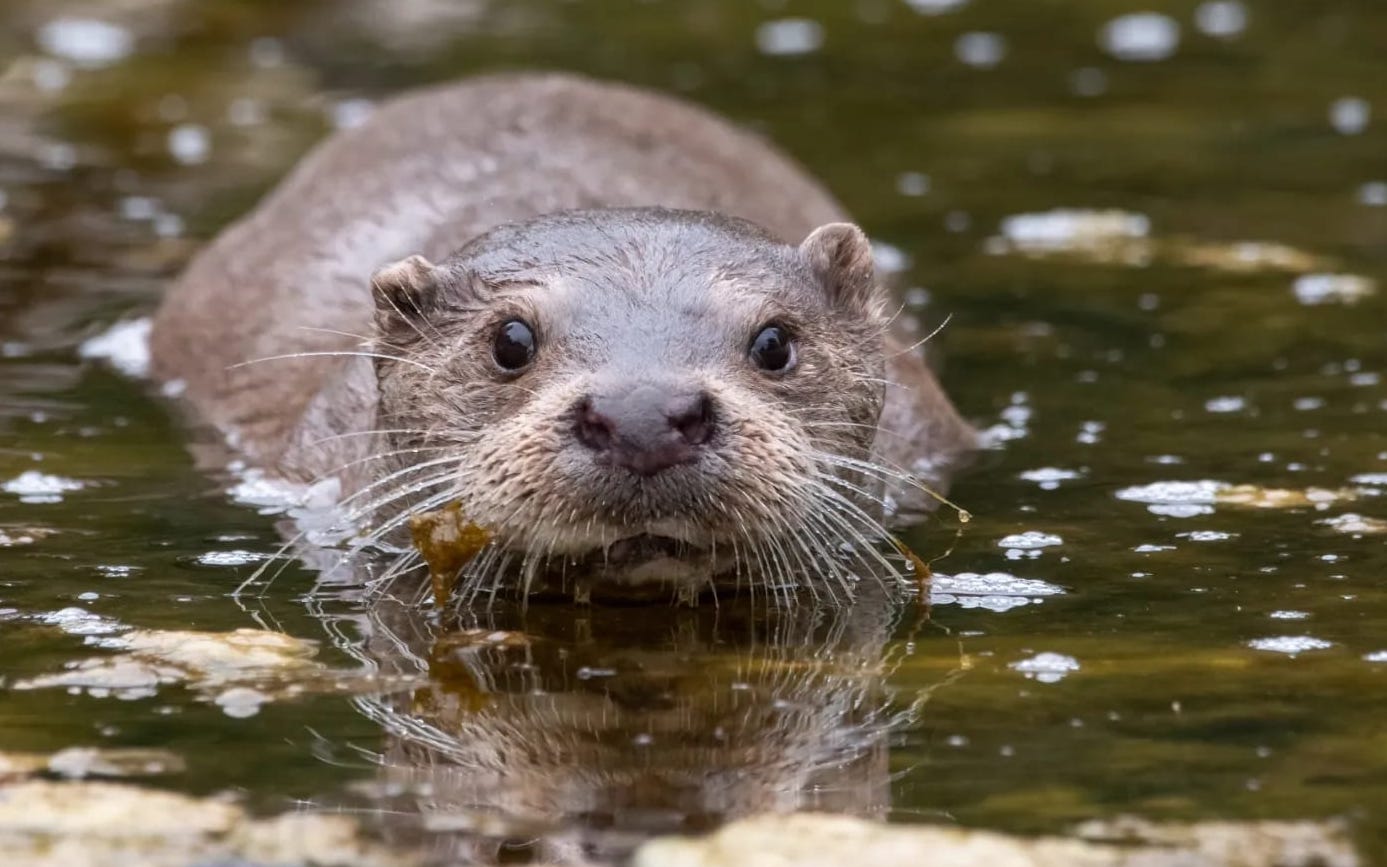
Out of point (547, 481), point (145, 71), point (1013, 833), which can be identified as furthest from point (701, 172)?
point (145, 71)

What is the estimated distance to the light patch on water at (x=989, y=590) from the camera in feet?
19.3

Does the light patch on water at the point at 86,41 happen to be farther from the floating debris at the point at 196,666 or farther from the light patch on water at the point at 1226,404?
the floating debris at the point at 196,666

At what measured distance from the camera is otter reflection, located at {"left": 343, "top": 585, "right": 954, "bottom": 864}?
4.40m

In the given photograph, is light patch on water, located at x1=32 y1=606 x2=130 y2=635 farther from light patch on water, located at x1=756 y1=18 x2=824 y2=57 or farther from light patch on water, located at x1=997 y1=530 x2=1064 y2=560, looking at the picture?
light patch on water, located at x1=756 y1=18 x2=824 y2=57

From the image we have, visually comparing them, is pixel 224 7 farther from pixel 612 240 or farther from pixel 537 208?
pixel 612 240

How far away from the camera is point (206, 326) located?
8.34 m

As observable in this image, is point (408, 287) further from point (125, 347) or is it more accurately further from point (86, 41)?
point (86, 41)

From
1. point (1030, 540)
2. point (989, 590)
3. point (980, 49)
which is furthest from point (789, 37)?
point (989, 590)

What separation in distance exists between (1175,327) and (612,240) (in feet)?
11.1

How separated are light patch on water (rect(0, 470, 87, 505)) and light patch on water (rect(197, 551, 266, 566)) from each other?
73cm

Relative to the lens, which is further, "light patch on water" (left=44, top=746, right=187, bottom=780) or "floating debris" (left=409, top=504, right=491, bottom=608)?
"floating debris" (left=409, top=504, right=491, bottom=608)

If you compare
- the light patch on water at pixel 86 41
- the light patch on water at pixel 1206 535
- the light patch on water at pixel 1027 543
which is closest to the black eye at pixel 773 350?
the light patch on water at pixel 1027 543

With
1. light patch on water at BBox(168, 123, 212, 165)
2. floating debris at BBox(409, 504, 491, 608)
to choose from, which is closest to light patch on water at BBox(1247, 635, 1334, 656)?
floating debris at BBox(409, 504, 491, 608)

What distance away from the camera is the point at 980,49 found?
14.3 meters
